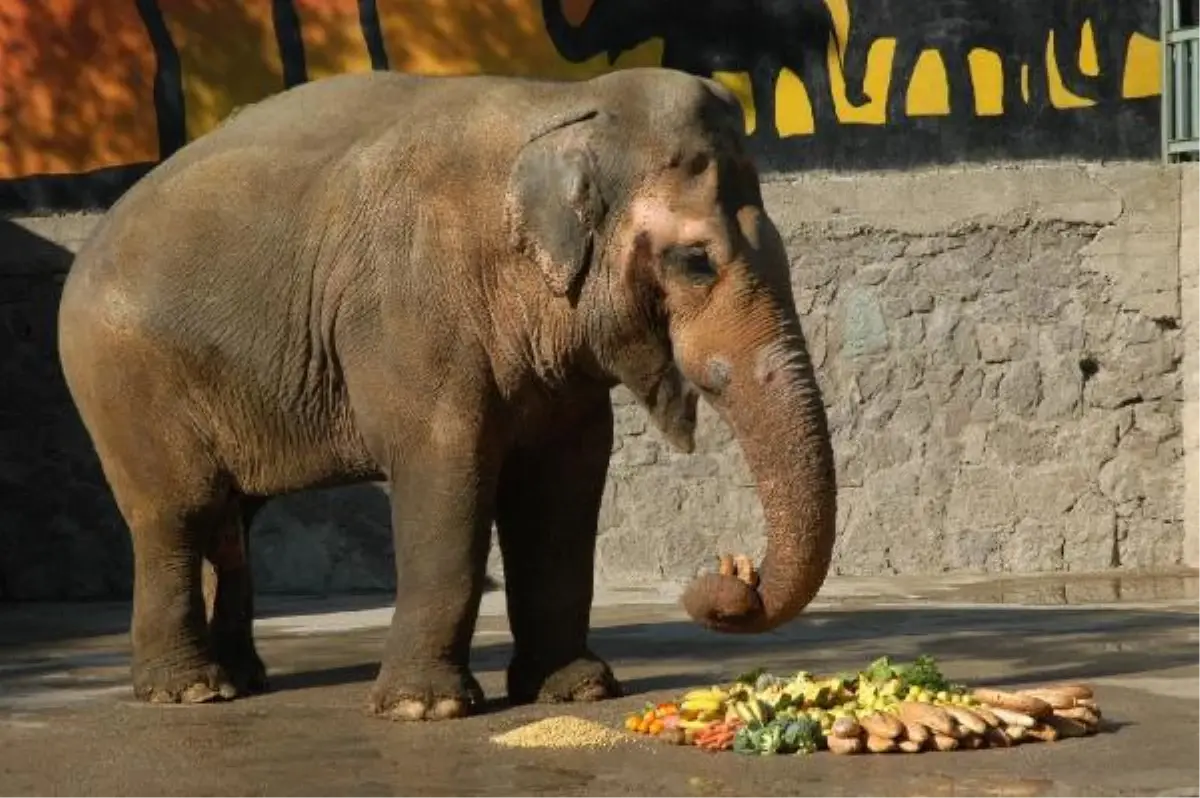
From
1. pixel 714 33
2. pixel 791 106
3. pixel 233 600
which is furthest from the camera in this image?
pixel 714 33

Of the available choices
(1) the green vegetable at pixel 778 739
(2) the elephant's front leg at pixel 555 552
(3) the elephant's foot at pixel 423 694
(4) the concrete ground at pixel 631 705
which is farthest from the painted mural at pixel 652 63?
(1) the green vegetable at pixel 778 739

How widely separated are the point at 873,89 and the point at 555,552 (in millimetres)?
6263

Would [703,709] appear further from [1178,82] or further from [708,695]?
[1178,82]

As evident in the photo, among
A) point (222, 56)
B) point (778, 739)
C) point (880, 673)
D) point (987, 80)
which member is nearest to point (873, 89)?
point (987, 80)

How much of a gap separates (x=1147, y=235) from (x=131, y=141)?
6.17 m

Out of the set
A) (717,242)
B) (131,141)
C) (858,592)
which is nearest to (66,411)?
(131,141)

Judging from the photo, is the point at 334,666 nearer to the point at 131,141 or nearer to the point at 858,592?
the point at 858,592

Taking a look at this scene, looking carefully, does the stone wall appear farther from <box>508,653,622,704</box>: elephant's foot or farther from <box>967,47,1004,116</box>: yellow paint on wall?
<box>508,653,622,704</box>: elephant's foot

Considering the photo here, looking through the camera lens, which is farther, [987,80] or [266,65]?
[266,65]

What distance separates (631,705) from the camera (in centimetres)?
930

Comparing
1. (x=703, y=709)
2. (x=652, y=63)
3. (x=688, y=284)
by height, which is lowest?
(x=703, y=709)

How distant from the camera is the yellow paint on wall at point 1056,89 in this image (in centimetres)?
1501

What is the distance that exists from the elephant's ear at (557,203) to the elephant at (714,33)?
20.6 ft

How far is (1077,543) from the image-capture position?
14.6 meters
